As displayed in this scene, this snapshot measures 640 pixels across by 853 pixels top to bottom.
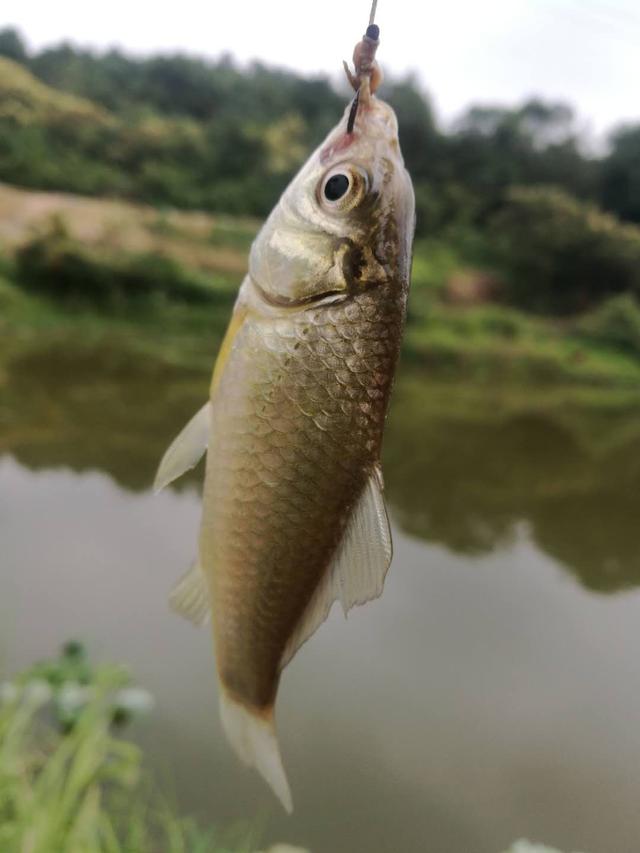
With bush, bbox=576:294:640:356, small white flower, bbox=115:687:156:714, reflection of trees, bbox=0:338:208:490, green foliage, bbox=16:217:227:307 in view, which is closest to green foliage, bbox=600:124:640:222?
bush, bbox=576:294:640:356

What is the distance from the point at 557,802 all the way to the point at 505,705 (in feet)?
1.81

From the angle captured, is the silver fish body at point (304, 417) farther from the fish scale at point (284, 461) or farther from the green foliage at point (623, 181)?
the green foliage at point (623, 181)

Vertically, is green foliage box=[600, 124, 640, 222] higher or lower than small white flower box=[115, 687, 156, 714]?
higher

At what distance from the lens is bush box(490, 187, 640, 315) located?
526 inches

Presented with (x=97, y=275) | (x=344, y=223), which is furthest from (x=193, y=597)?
(x=97, y=275)

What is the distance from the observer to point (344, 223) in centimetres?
82

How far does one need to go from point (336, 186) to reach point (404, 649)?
3269 millimetres

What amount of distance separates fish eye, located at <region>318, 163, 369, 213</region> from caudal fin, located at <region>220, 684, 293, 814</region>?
2.00ft

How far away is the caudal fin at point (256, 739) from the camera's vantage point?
864 mm

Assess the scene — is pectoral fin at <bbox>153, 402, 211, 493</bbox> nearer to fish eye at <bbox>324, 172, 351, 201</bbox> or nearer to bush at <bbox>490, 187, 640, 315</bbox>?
fish eye at <bbox>324, 172, 351, 201</bbox>

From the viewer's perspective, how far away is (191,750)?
282 centimetres

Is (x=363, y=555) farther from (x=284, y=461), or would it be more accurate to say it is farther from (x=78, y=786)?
(x=78, y=786)

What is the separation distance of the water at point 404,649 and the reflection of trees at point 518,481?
34 mm

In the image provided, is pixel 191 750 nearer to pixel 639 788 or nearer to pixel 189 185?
pixel 639 788
